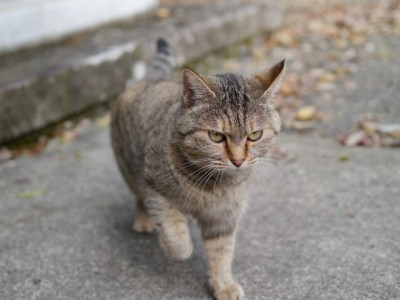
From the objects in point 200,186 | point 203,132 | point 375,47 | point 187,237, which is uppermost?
point 203,132

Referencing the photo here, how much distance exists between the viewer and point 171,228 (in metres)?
2.58

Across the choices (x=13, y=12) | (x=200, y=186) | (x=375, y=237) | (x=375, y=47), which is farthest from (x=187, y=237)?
(x=375, y=47)

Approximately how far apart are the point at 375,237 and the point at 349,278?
1.53 ft

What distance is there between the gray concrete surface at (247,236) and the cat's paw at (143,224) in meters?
0.06

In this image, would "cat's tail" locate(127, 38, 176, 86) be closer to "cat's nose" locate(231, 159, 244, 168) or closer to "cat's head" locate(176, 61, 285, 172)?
"cat's head" locate(176, 61, 285, 172)

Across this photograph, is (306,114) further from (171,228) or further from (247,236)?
(171,228)

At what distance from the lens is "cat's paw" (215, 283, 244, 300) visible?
2.52 meters

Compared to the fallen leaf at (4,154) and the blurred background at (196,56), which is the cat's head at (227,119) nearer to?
the blurred background at (196,56)

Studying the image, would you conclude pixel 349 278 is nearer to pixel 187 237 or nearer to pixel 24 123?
pixel 187 237

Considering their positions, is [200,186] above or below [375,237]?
above

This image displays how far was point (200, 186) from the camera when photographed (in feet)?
8.43

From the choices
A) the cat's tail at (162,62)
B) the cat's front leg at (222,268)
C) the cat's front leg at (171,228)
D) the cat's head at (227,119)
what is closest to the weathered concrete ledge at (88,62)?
the cat's tail at (162,62)

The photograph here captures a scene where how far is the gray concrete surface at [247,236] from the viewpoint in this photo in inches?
103

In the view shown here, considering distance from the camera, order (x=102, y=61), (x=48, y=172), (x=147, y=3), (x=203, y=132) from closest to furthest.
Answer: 1. (x=203, y=132)
2. (x=48, y=172)
3. (x=102, y=61)
4. (x=147, y=3)
